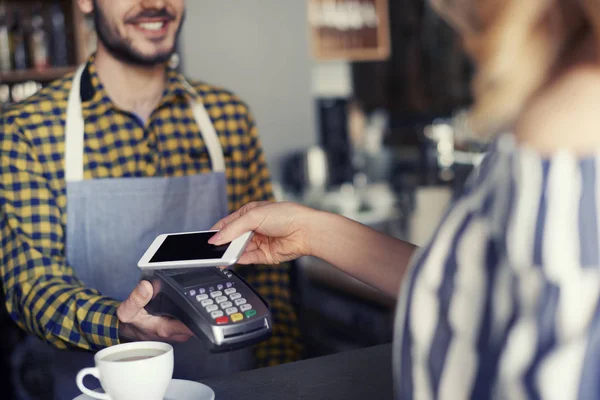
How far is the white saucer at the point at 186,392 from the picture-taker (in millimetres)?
857

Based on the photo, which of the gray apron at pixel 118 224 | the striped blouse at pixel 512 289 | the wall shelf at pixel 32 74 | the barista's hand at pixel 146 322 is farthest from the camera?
the wall shelf at pixel 32 74

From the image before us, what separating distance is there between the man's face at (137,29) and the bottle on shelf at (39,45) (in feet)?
5.53

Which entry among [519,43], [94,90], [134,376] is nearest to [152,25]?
[94,90]

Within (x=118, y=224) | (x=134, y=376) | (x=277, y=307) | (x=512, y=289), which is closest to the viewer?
(x=512, y=289)

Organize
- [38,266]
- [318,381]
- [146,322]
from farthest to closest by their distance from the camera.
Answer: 1. [38,266]
2. [146,322]
3. [318,381]

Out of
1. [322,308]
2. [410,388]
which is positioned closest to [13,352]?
[322,308]

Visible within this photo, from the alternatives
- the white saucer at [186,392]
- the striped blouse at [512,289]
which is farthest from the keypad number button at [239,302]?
the striped blouse at [512,289]

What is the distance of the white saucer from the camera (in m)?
0.86

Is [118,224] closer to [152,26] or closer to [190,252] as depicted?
[152,26]

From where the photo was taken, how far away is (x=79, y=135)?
5.17 ft

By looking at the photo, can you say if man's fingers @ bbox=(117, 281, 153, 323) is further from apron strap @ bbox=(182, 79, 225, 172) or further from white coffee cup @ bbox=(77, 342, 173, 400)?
apron strap @ bbox=(182, 79, 225, 172)

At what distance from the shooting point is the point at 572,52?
1.94 feet

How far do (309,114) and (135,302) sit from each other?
7.26 ft

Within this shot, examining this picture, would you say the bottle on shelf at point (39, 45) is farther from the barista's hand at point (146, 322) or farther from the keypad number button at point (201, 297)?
the keypad number button at point (201, 297)
